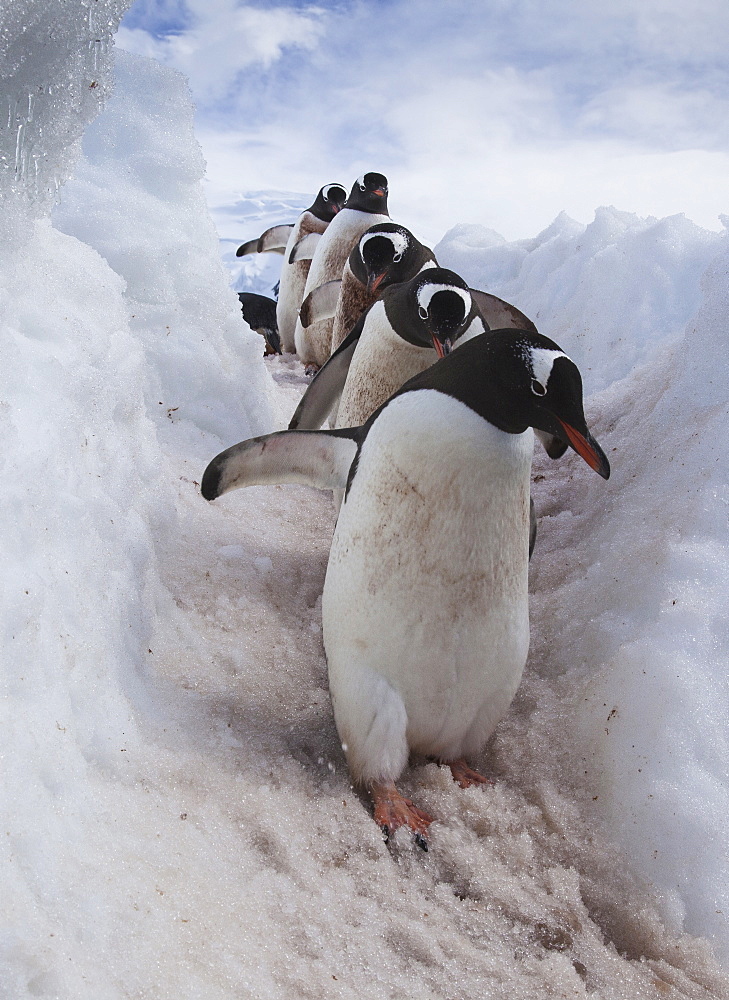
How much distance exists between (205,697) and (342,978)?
56 cm

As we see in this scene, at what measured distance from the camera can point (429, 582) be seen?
1366 mm

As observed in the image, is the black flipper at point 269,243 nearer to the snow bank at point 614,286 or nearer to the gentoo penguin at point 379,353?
the snow bank at point 614,286

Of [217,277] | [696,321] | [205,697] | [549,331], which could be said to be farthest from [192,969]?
[549,331]

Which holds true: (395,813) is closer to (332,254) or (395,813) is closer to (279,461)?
(279,461)

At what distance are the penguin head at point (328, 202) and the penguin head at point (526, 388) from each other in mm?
4278

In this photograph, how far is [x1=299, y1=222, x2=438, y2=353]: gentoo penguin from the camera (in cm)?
255

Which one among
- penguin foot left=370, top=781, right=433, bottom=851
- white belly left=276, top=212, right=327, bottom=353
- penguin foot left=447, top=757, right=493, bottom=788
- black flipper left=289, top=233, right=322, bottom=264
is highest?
penguin foot left=370, top=781, right=433, bottom=851

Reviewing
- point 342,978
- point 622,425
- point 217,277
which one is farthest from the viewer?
point 217,277

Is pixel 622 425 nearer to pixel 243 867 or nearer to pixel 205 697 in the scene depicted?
pixel 205 697

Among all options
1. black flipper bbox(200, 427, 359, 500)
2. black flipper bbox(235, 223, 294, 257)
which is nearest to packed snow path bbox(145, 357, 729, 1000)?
black flipper bbox(200, 427, 359, 500)

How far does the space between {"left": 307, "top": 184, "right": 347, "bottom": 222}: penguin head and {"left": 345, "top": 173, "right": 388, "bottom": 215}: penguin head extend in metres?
1.67

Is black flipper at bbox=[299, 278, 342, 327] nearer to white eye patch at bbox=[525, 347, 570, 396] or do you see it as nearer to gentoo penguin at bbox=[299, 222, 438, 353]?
gentoo penguin at bbox=[299, 222, 438, 353]

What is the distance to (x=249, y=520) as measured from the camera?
2203 millimetres

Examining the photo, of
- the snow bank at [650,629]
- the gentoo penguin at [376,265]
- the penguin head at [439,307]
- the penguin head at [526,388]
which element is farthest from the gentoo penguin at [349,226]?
the penguin head at [526,388]
